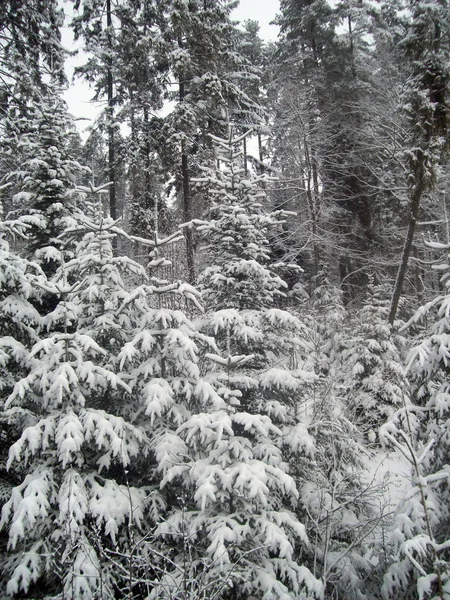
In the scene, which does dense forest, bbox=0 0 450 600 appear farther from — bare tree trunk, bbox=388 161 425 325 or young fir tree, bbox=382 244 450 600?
bare tree trunk, bbox=388 161 425 325

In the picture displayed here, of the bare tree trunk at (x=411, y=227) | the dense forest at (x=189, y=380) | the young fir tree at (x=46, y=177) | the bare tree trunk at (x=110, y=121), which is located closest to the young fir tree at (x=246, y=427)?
the dense forest at (x=189, y=380)

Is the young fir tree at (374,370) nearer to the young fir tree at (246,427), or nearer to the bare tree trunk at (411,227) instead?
the bare tree trunk at (411,227)

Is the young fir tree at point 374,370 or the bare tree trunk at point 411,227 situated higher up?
the bare tree trunk at point 411,227

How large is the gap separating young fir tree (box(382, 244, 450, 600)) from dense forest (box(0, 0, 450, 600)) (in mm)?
33

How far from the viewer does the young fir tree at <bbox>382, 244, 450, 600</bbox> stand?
4879 mm

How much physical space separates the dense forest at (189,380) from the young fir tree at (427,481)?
33 mm

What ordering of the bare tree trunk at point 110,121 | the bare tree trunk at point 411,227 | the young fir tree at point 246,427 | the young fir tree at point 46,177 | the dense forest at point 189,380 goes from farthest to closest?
the bare tree trunk at point 110,121, the bare tree trunk at point 411,227, the young fir tree at point 46,177, the young fir tree at point 246,427, the dense forest at point 189,380

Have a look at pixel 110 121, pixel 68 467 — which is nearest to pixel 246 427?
pixel 68 467

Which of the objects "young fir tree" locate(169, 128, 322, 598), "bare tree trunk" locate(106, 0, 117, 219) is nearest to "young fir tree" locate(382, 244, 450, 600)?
"young fir tree" locate(169, 128, 322, 598)

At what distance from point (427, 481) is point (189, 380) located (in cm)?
387

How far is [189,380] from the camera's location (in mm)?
6996

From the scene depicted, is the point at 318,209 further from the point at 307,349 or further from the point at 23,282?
the point at 23,282

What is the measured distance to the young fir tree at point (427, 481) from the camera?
4.88 metres

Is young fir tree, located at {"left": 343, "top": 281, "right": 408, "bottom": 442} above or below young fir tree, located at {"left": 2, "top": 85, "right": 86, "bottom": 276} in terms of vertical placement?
below
